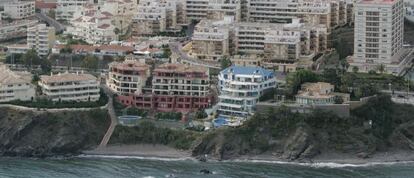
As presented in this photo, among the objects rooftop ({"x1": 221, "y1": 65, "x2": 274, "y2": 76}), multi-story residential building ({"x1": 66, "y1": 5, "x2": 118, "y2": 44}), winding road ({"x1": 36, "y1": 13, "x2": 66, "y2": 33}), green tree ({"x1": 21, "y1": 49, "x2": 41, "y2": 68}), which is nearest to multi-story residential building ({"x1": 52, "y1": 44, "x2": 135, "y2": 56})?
green tree ({"x1": 21, "y1": 49, "x2": 41, "y2": 68})

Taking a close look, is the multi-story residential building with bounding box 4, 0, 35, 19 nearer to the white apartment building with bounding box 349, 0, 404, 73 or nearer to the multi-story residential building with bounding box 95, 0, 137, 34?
the multi-story residential building with bounding box 95, 0, 137, 34

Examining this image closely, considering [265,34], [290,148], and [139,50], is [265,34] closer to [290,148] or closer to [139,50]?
[139,50]

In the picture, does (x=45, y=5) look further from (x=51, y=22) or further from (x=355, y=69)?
(x=355, y=69)

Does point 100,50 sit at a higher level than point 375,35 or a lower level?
lower

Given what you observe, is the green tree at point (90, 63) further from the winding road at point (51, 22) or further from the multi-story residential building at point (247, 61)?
the winding road at point (51, 22)

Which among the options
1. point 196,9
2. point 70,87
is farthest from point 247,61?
point 196,9

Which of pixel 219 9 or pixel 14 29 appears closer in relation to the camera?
pixel 219 9
